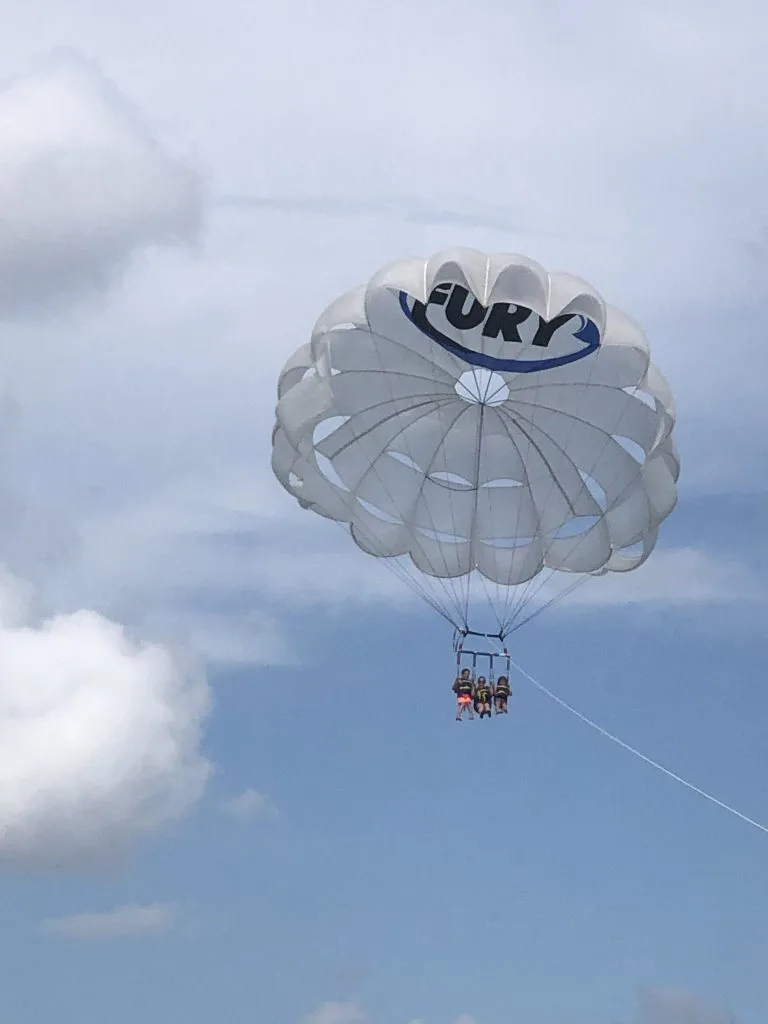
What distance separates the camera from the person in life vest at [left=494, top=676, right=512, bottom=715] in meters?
42.5

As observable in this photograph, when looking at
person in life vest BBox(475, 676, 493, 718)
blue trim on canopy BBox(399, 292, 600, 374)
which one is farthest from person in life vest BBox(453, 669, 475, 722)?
blue trim on canopy BBox(399, 292, 600, 374)

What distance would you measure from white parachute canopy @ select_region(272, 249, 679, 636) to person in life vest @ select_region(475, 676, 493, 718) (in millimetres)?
1854

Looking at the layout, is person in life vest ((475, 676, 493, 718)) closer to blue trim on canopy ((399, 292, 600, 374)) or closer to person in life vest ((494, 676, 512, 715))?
person in life vest ((494, 676, 512, 715))

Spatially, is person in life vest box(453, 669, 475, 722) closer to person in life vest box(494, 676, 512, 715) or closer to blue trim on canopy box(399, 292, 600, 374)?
person in life vest box(494, 676, 512, 715)

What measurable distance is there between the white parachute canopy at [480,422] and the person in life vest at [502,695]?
6.37 feet

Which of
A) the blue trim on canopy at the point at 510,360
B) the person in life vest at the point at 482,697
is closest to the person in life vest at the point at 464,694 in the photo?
the person in life vest at the point at 482,697

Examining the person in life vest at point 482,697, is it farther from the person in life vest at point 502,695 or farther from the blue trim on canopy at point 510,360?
the blue trim on canopy at point 510,360

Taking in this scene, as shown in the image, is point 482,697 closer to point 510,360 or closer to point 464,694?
point 464,694

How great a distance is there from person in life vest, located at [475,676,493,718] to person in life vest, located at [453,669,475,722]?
0.40 ft

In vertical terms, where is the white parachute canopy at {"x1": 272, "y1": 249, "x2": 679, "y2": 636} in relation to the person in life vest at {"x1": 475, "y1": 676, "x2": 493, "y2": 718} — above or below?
above

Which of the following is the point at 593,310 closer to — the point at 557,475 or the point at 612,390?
the point at 612,390

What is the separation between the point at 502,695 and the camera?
42500mm

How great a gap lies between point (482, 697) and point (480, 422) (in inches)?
240

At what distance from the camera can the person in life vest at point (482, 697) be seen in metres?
42.4
